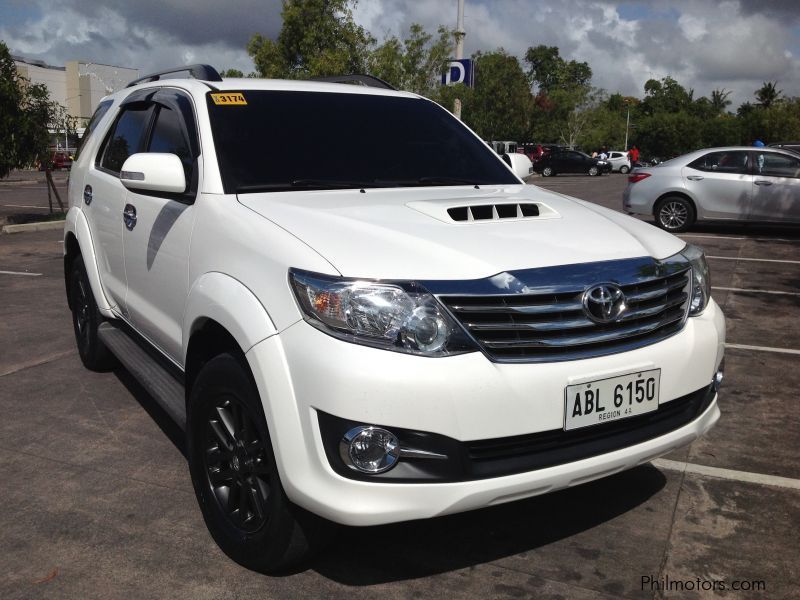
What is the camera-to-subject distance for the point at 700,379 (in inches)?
114

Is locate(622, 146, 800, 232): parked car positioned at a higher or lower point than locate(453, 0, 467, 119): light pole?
lower

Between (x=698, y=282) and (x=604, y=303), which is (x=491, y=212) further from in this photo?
(x=698, y=282)

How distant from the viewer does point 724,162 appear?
1327 cm

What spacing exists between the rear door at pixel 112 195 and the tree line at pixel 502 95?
54.9 ft

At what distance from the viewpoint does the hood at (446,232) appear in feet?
8.25

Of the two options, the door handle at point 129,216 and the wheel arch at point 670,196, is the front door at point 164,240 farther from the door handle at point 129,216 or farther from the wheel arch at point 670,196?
the wheel arch at point 670,196

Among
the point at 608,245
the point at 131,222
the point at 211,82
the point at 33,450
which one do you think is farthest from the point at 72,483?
the point at 608,245

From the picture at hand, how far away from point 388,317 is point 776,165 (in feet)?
41.2

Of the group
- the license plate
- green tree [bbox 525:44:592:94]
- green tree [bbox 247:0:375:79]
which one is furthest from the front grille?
green tree [bbox 525:44:592:94]

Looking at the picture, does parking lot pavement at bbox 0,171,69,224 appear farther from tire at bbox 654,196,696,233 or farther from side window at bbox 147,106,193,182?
side window at bbox 147,106,193,182

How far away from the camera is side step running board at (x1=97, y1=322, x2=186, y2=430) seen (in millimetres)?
3365

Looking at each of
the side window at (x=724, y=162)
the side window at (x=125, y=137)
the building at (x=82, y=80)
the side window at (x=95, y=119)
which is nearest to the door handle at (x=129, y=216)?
the side window at (x=125, y=137)

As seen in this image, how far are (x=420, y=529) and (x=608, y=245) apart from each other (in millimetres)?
1358

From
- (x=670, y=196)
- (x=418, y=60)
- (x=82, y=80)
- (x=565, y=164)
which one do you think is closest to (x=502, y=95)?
(x=565, y=164)
